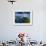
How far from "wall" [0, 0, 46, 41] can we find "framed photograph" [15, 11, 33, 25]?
152 mm

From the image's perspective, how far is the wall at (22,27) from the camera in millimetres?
5207

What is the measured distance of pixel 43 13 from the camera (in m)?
5.20

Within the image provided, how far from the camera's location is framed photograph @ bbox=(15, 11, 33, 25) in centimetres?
522

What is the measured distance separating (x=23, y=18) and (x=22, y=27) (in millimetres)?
346

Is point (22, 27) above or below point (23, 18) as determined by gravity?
below

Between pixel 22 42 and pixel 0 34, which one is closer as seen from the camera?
pixel 22 42

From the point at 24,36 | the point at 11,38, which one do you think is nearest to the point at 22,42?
the point at 24,36

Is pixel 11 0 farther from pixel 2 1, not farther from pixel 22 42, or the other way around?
pixel 22 42

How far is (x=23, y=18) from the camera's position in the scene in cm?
525

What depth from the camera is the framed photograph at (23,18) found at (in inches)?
205

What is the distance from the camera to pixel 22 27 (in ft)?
17.1

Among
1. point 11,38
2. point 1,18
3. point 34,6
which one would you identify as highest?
point 34,6

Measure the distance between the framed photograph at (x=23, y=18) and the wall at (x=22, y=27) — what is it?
152mm

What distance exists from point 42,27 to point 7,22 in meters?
1.35
